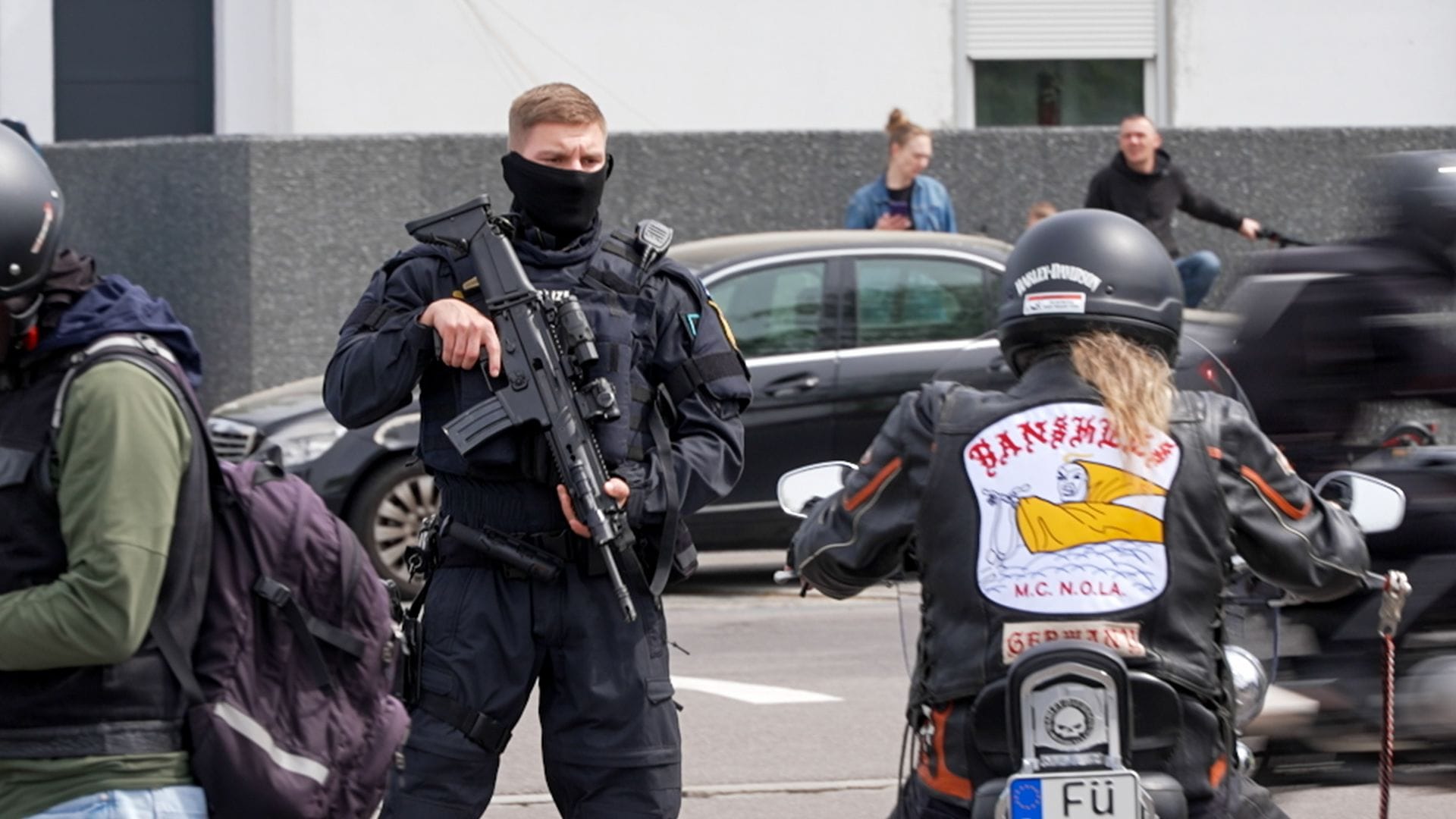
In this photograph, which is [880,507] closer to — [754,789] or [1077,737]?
[1077,737]

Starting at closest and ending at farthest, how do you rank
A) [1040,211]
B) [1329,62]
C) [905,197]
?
[905,197], [1040,211], [1329,62]

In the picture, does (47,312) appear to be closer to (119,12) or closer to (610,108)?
(610,108)

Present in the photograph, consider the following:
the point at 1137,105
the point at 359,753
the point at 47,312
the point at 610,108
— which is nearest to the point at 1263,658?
the point at 359,753

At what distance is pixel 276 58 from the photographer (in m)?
17.5

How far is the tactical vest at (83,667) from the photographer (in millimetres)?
A: 3281

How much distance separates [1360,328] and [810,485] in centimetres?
190

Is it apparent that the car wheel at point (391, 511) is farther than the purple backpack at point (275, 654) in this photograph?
Yes

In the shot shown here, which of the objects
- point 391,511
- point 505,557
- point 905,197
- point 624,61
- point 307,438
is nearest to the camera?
point 505,557

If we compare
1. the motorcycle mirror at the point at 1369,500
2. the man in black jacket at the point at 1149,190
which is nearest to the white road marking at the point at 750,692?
the motorcycle mirror at the point at 1369,500

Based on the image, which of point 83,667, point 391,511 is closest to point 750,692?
point 391,511

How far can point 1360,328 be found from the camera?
17.6 ft

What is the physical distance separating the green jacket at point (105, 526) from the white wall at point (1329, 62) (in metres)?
15.3

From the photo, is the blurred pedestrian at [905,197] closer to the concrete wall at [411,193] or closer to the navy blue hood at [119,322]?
the concrete wall at [411,193]

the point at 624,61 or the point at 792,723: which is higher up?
the point at 624,61
